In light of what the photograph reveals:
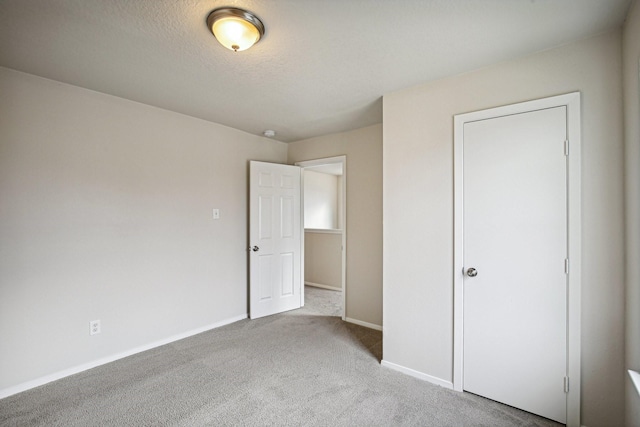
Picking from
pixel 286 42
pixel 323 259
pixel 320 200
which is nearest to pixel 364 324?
pixel 323 259

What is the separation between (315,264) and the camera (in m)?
5.85

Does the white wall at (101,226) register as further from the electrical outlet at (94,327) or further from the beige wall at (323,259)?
the beige wall at (323,259)

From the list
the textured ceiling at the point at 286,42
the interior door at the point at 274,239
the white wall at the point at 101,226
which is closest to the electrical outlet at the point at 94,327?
the white wall at the point at 101,226

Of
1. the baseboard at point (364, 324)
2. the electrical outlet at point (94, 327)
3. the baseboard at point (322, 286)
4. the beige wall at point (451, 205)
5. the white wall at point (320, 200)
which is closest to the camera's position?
the beige wall at point (451, 205)

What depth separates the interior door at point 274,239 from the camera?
3.85 m

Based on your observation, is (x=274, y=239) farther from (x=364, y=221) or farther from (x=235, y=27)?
(x=235, y=27)

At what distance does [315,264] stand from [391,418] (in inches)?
156

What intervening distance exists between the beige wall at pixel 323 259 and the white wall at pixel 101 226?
2340 millimetres

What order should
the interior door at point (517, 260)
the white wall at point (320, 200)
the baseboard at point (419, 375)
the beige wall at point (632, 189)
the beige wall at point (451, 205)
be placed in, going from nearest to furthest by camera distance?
the beige wall at point (632, 189) < the beige wall at point (451, 205) < the interior door at point (517, 260) < the baseboard at point (419, 375) < the white wall at point (320, 200)

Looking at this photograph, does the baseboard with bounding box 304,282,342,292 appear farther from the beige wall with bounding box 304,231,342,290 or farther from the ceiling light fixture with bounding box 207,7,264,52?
the ceiling light fixture with bounding box 207,7,264,52

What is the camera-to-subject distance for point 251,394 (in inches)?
86.2

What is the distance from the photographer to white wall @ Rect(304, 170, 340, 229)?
6328mm

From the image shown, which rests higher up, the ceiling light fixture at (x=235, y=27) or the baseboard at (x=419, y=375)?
the ceiling light fixture at (x=235, y=27)

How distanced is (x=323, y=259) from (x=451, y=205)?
12.1 ft
